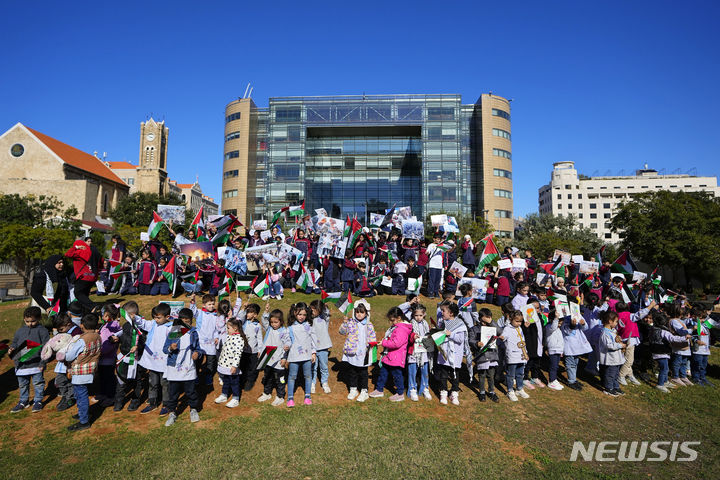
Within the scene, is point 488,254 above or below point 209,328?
above

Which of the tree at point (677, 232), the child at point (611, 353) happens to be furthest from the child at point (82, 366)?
the tree at point (677, 232)

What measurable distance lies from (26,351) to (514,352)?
28.4ft

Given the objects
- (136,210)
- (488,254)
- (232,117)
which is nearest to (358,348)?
(488,254)

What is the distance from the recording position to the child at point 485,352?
24.6 feet

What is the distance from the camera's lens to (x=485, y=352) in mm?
7516

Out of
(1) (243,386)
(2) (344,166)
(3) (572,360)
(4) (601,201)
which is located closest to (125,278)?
(1) (243,386)

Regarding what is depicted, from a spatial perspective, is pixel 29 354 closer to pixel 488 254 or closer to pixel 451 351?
pixel 451 351

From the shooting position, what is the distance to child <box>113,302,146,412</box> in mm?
6629

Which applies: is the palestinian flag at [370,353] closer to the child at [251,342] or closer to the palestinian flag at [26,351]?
the child at [251,342]

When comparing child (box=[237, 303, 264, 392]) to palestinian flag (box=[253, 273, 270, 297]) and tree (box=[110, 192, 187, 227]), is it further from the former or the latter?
tree (box=[110, 192, 187, 227])

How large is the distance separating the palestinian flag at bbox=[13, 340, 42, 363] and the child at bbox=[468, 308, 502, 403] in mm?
7711

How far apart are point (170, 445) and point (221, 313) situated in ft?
8.21

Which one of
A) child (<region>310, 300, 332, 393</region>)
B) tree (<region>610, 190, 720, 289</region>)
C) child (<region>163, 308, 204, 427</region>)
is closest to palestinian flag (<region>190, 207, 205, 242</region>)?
child (<region>310, 300, 332, 393</region>)

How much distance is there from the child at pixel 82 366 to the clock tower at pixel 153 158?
9321cm
